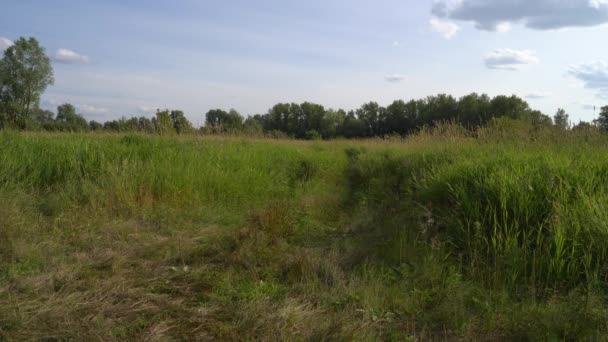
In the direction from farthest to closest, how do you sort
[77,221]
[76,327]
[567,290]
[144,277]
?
1. [77,221]
2. [144,277]
3. [567,290]
4. [76,327]

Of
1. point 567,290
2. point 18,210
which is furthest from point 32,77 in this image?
point 567,290

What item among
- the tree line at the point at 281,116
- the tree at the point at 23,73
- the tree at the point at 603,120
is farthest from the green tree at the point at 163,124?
the tree at the point at 23,73

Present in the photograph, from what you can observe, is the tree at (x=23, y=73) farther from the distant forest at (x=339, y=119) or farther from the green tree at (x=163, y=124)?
the green tree at (x=163, y=124)

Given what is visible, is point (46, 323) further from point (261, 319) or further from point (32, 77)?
point (32, 77)

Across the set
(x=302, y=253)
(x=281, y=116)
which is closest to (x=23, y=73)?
(x=281, y=116)

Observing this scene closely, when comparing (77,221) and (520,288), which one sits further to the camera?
(77,221)

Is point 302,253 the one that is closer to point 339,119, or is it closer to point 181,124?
point 181,124

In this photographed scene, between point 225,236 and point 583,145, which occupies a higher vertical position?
point 583,145

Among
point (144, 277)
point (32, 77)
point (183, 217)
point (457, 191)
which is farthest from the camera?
point (32, 77)

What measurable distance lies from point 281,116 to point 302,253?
179 ft

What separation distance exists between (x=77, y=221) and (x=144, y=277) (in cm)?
199

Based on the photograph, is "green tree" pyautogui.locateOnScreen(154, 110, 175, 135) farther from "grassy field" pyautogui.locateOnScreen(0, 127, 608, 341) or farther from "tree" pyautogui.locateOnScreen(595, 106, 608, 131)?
"tree" pyautogui.locateOnScreen(595, 106, 608, 131)

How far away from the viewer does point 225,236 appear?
4527mm

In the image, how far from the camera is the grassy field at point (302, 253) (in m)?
2.56
